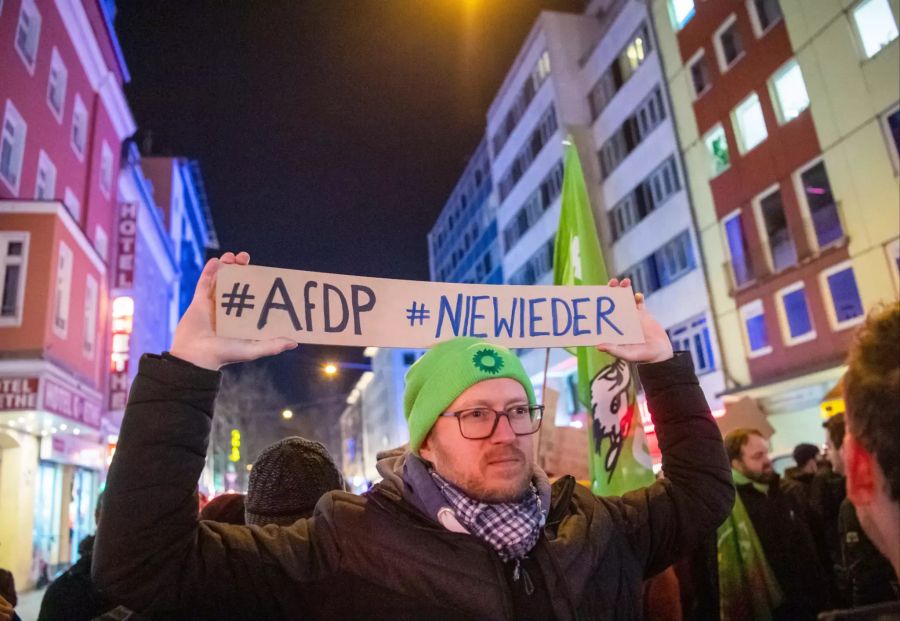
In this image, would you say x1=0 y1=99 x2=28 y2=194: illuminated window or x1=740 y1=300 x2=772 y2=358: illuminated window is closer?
x1=0 y1=99 x2=28 y2=194: illuminated window

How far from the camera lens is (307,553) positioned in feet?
6.71

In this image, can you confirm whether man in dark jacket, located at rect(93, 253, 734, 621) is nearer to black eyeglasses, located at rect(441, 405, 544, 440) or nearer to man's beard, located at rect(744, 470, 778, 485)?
black eyeglasses, located at rect(441, 405, 544, 440)

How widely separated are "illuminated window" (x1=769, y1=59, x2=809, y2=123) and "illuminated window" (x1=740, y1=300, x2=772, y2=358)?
17.5 feet

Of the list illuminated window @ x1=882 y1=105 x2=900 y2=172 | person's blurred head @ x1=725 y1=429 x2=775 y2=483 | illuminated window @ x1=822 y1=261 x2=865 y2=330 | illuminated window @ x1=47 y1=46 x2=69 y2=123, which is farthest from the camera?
illuminated window @ x1=47 y1=46 x2=69 y2=123

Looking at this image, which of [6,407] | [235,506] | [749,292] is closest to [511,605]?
[235,506]

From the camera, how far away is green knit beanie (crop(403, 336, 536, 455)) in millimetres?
2271

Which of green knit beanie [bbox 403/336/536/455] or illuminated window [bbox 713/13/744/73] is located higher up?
illuminated window [bbox 713/13/744/73]

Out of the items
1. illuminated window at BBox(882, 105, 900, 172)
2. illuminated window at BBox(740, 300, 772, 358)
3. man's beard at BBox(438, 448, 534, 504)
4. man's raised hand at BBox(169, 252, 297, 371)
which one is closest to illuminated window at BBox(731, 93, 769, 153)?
illuminated window at BBox(882, 105, 900, 172)

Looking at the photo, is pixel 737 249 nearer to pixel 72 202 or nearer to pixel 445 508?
pixel 72 202

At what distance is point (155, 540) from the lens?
1.81m

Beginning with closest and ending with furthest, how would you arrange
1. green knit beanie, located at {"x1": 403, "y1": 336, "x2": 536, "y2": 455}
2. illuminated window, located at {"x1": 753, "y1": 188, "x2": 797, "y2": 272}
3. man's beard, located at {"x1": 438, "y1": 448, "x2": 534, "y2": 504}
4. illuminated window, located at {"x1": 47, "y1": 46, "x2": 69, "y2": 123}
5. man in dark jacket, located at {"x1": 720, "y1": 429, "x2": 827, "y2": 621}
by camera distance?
man's beard, located at {"x1": 438, "y1": 448, "x2": 534, "y2": 504} → green knit beanie, located at {"x1": 403, "y1": 336, "x2": 536, "y2": 455} → man in dark jacket, located at {"x1": 720, "y1": 429, "x2": 827, "y2": 621} → illuminated window, located at {"x1": 47, "y1": 46, "x2": 69, "y2": 123} → illuminated window, located at {"x1": 753, "y1": 188, "x2": 797, "y2": 272}

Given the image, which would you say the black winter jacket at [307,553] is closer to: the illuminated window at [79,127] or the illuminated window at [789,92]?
the illuminated window at [789,92]

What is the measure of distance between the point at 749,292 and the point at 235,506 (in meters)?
19.6

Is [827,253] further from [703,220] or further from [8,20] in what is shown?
[8,20]
